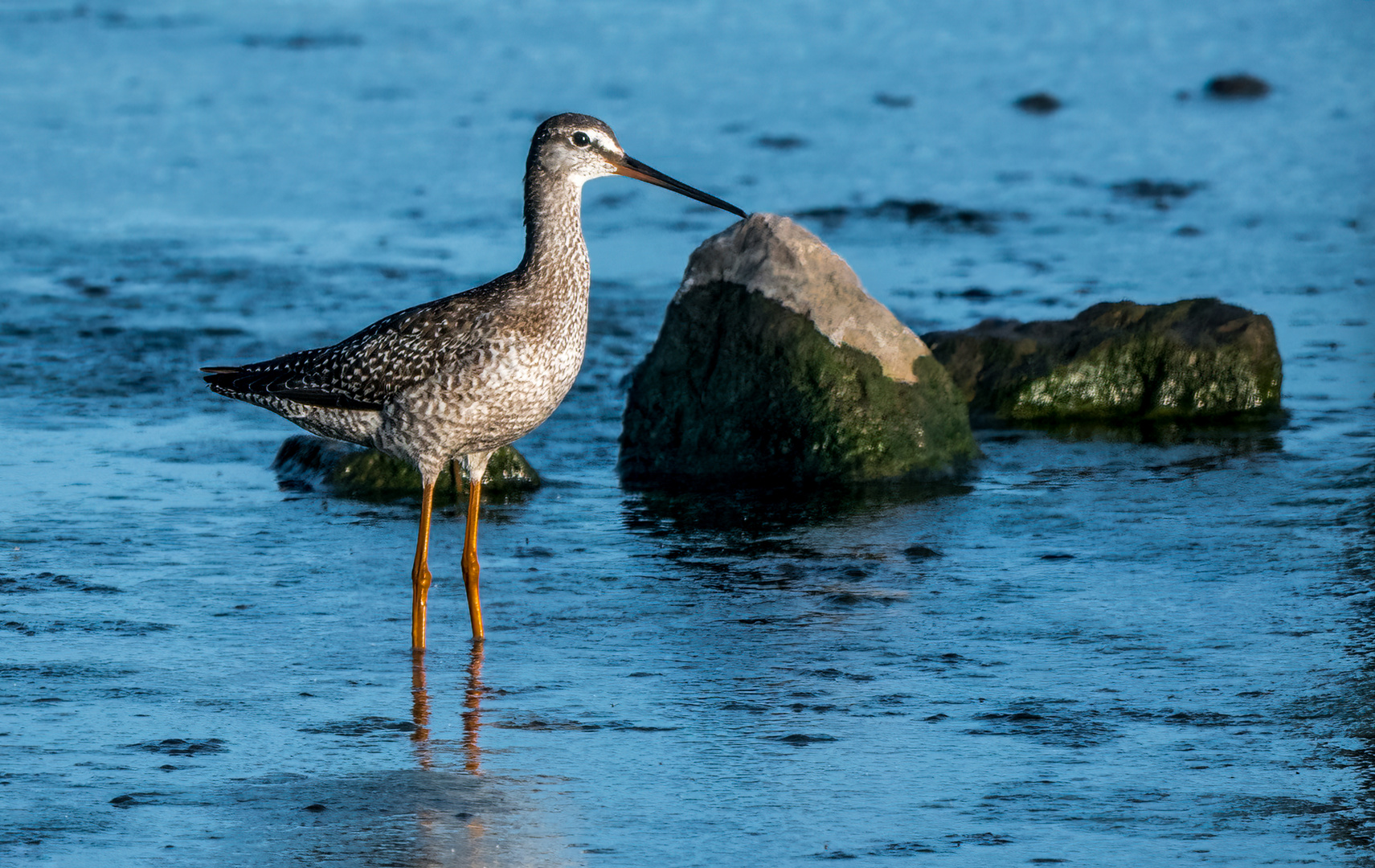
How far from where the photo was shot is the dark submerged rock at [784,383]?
1055cm

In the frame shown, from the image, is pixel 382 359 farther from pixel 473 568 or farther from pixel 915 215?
pixel 915 215

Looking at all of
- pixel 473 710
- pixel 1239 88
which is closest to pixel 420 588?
pixel 473 710

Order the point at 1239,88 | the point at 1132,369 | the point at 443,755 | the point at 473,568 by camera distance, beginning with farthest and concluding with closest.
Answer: the point at 1239,88
the point at 1132,369
the point at 473,568
the point at 443,755

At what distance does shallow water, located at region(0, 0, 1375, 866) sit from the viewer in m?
6.05

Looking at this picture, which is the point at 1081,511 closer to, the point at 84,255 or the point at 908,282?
the point at 908,282

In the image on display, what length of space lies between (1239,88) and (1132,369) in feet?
36.5

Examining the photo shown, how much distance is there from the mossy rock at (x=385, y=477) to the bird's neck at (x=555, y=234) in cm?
215

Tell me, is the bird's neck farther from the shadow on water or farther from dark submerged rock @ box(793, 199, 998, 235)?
dark submerged rock @ box(793, 199, 998, 235)

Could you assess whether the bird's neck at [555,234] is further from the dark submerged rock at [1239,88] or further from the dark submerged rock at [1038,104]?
the dark submerged rock at [1239,88]

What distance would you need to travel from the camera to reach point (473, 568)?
815 cm

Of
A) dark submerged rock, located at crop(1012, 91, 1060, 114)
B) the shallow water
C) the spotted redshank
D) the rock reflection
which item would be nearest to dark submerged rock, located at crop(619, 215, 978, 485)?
the rock reflection

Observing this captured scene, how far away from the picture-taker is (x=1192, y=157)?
19.2 metres

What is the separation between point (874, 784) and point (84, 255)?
11293mm

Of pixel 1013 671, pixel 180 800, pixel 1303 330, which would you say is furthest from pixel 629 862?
pixel 1303 330
